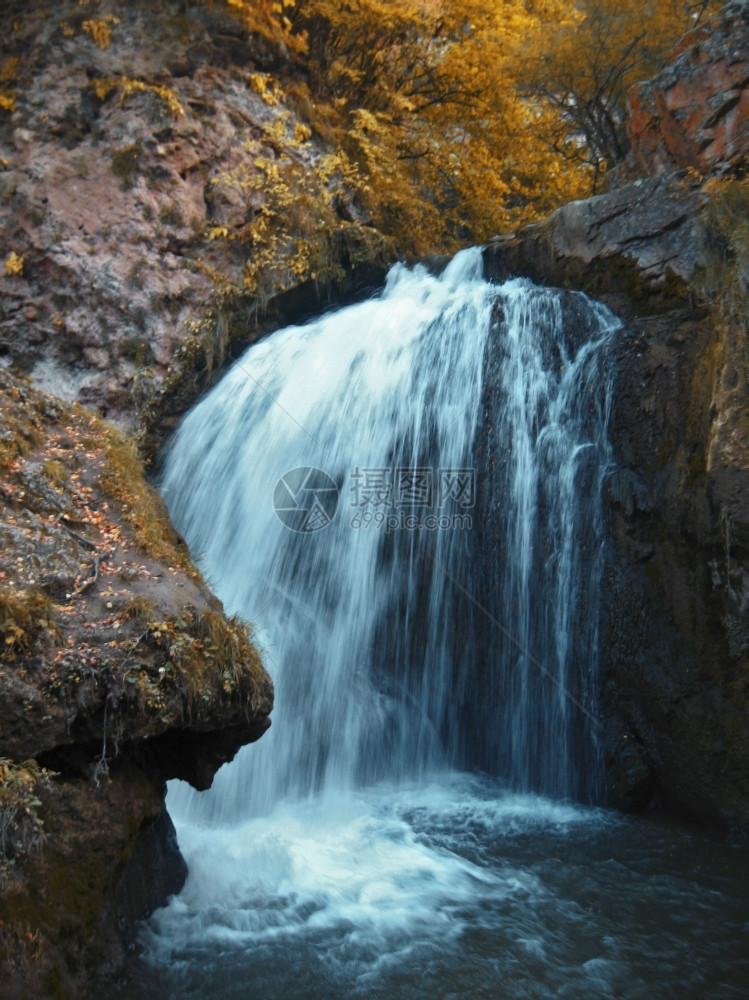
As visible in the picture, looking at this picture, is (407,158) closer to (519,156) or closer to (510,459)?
(519,156)

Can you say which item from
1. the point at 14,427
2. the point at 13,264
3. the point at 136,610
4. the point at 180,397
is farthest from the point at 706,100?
the point at 13,264

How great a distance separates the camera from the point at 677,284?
595 cm

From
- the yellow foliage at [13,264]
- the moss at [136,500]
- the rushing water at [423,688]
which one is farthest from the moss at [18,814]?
the yellow foliage at [13,264]

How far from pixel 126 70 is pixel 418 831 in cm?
832

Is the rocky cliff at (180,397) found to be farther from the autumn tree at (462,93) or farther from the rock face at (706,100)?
the autumn tree at (462,93)

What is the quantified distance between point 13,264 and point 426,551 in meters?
5.21

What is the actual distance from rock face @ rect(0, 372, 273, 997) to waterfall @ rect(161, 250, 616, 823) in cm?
137

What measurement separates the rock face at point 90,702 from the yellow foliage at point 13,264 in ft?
12.9

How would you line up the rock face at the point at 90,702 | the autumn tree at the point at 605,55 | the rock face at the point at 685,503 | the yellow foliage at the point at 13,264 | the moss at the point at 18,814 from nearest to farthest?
the moss at the point at 18,814 → the rock face at the point at 90,702 → the rock face at the point at 685,503 → the yellow foliage at the point at 13,264 → the autumn tree at the point at 605,55

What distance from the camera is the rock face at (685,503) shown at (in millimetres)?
4961

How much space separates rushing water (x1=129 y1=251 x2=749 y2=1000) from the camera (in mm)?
3691

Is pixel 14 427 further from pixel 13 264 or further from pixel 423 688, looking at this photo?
pixel 13 264

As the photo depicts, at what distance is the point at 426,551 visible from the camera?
6094 millimetres

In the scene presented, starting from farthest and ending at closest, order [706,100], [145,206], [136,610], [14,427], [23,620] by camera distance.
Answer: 1. [145,206]
2. [706,100]
3. [14,427]
4. [136,610]
5. [23,620]
